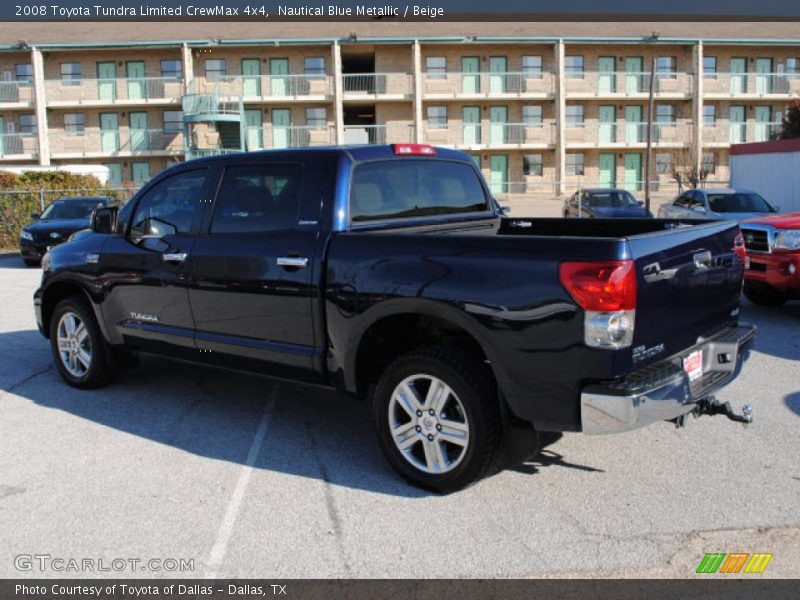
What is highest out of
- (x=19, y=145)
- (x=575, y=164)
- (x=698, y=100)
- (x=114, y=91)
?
(x=114, y=91)

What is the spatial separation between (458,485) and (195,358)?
232cm

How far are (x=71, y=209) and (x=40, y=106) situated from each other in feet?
88.9

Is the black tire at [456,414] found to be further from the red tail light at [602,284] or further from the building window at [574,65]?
the building window at [574,65]

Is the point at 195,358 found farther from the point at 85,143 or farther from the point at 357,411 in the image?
the point at 85,143

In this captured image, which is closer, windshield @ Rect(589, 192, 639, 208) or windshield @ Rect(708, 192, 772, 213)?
windshield @ Rect(708, 192, 772, 213)

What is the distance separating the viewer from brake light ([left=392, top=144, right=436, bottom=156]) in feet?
17.2

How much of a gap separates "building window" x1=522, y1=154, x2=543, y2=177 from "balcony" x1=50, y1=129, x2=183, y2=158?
754 inches

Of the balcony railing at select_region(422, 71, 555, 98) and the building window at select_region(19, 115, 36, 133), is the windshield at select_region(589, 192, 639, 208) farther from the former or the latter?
the building window at select_region(19, 115, 36, 133)

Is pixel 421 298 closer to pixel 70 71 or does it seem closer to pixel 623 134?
pixel 623 134

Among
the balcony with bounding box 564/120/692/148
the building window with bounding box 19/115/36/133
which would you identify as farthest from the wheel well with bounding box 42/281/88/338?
the building window with bounding box 19/115/36/133

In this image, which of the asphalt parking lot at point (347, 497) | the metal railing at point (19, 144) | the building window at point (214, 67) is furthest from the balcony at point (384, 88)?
the asphalt parking lot at point (347, 497)

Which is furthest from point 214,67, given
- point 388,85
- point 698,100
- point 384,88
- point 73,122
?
point 698,100

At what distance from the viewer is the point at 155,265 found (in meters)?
5.77

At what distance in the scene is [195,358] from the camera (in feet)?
18.5
